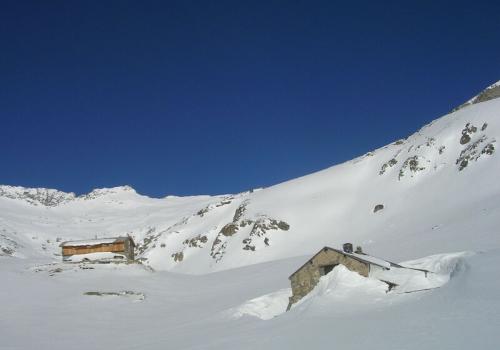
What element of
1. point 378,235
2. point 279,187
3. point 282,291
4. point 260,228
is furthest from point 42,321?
point 279,187

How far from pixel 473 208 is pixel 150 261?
5703 centimetres

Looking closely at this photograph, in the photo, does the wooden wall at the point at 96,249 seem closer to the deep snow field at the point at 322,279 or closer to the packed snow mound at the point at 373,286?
the deep snow field at the point at 322,279

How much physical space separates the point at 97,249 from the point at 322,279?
41.0 m

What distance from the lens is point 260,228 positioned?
7931 cm

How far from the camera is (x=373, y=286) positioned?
978 inches

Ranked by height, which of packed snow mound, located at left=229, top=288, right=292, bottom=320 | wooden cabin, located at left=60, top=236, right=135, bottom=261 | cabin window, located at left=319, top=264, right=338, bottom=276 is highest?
wooden cabin, located at left=60, top=236, right=135, bottom=261

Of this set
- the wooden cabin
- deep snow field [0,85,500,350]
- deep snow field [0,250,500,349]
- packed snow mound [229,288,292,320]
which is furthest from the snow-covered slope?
the wooden cabin

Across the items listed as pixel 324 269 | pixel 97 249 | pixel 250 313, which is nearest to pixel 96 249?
pixel 97 249

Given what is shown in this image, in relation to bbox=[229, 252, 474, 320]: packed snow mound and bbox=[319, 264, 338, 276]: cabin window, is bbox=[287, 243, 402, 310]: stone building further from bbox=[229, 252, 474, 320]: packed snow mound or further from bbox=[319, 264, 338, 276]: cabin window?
bbox=[229, 252, 474, 320]: packed snow mound

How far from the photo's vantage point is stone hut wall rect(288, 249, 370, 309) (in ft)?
94.2

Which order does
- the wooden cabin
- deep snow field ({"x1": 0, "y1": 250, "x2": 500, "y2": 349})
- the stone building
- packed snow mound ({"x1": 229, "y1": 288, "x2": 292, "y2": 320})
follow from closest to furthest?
deep snow field ({"x1": 0, "y1": 250, "x2": 500, "y2": 349}) → the stone building → packed snow mound ({"x1": 229, "y1": 288, "x2": 292, "y2": 320}) → the wooden cabin

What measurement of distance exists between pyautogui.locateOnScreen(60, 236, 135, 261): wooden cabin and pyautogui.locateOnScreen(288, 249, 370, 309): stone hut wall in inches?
1439

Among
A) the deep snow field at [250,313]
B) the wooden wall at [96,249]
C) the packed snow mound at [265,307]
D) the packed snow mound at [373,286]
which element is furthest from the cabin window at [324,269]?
the wooden wall at [96,249]

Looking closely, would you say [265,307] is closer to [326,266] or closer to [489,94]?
[326,266]
